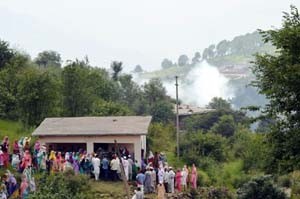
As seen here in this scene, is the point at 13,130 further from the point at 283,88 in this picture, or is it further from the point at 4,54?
the point at 283,88

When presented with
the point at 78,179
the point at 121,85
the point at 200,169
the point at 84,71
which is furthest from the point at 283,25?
the point at 121,85

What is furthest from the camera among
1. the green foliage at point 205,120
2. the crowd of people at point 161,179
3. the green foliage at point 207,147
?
the green foliage at point 205,120

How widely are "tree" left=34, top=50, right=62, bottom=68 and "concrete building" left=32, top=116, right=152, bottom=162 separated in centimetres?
4690

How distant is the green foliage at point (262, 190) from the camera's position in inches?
1211

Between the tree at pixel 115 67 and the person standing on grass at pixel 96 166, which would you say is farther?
the tree at pixel 115 67

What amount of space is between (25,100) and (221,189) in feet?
51.8

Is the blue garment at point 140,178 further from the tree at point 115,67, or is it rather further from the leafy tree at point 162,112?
the tree at point 115,67

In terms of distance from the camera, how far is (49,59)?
84.6 m

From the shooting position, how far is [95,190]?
27.0 meters

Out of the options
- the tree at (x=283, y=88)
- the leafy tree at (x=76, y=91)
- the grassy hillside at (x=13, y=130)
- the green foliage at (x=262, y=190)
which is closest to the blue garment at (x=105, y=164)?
the green foliage at (x=262, y=190)

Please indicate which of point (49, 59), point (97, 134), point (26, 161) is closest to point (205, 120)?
point (49, 59)

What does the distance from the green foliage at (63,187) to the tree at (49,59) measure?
175 ft

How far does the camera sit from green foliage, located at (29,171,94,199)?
24.6m

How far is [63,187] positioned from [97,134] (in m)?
6.25
